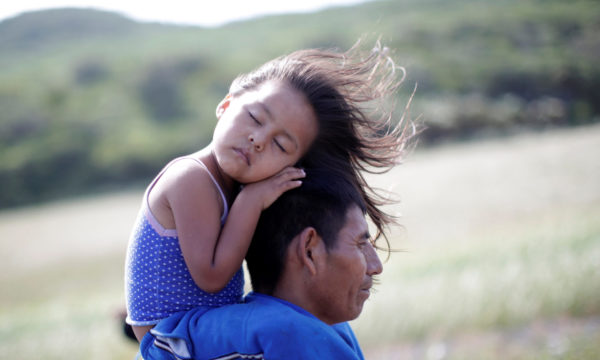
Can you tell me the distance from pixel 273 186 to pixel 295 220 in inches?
6.9

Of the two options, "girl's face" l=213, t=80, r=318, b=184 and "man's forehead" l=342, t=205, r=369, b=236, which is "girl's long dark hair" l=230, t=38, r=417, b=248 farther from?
"man's forehead" l=342, t=205, r=369, b=236

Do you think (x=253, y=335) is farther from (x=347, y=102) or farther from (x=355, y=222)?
(x=347, y=102)

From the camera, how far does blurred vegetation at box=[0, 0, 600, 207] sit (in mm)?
40656

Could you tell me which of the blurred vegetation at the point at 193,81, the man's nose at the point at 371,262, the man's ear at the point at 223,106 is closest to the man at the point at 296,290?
the man's nose at the point at 371,262

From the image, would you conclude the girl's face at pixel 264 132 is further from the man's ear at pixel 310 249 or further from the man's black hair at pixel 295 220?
the man's ear at pixel 310 249

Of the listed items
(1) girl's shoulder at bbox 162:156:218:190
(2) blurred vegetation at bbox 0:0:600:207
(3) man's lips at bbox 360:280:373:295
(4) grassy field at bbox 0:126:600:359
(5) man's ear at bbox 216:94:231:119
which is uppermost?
(5) man's ear at bbox 216:94:231:119

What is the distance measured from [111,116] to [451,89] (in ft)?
94.0

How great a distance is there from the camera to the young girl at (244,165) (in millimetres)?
2326

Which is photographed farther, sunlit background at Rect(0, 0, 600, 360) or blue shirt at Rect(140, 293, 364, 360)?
sunlit background at Rect(0, 0, 600, 360)

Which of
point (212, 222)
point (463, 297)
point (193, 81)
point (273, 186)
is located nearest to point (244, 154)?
point (273, 186)

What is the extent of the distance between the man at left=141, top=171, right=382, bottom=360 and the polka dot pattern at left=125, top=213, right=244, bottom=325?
10 centimetres

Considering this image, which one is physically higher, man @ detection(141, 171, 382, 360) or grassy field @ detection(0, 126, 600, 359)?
man @ detection(141, 171, 382, 360)

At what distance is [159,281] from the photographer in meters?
2.37

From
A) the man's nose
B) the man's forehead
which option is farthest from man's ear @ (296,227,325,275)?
the man's nose
